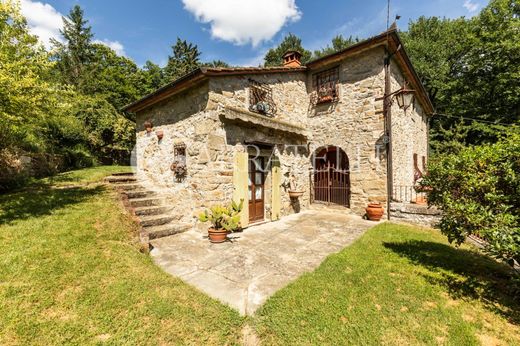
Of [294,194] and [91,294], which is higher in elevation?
[294,194]

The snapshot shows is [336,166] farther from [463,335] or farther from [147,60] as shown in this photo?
[147,60]

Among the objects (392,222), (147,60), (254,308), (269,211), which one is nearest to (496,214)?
(254,308)

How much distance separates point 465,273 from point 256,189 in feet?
16.5

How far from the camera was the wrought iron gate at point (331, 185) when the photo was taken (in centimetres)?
852

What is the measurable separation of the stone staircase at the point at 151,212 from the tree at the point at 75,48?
69.4ft

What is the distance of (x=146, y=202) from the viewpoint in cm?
648

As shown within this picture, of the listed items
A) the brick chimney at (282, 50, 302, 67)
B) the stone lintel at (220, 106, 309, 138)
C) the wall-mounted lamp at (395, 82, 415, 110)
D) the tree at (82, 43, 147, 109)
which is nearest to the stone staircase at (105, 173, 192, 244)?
the stone lintel at (220, 106, 309, 138)

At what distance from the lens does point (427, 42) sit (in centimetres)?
1811

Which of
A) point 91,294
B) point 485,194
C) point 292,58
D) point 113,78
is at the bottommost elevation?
point 91,294

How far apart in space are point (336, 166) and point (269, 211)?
3.54 m

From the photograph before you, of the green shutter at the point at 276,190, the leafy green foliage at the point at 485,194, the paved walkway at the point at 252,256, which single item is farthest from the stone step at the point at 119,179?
the leafy green foliage at the point at 485,194

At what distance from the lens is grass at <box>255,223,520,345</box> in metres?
2.40

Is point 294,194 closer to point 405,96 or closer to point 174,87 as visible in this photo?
point 405,96

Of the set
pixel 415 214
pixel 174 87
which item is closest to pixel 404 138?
pixel 415 214
